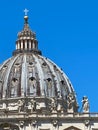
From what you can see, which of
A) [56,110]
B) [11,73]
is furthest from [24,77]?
[56,110]

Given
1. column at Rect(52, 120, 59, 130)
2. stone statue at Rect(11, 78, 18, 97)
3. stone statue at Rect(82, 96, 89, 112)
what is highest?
stone statue at Rect(11, 78, 18, 97)

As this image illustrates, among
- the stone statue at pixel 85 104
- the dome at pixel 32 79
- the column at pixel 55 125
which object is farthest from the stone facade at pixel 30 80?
the column at pixel 55 125

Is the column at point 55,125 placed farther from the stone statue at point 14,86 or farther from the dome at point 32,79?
the stone statue at point 14,86

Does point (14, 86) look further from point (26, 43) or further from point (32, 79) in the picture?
point (26, 43)

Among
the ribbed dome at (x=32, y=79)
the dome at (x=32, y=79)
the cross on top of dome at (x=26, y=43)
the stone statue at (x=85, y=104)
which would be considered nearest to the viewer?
the stone statue at (x=85, y=104)

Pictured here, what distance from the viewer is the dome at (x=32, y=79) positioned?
176 m

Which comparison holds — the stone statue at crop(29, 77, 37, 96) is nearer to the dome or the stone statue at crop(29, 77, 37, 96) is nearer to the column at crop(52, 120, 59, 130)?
the dome

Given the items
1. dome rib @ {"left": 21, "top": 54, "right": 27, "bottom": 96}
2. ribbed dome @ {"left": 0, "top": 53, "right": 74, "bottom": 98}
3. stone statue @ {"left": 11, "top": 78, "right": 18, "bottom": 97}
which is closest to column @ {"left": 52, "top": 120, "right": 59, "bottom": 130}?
ribbed dome @ {"left": 0, "top": 53, "right": 74, "bottom": 98}

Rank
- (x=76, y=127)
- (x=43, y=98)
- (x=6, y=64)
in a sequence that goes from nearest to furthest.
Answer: (x=76, y=127) → (x=43, y=98) → (x=6, y=64)

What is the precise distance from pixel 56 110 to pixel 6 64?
48.8m

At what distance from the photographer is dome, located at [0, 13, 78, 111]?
6924 inches

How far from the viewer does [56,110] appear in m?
138

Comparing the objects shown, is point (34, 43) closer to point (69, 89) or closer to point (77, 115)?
point (69, 89)

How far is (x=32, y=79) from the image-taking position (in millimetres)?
178875
